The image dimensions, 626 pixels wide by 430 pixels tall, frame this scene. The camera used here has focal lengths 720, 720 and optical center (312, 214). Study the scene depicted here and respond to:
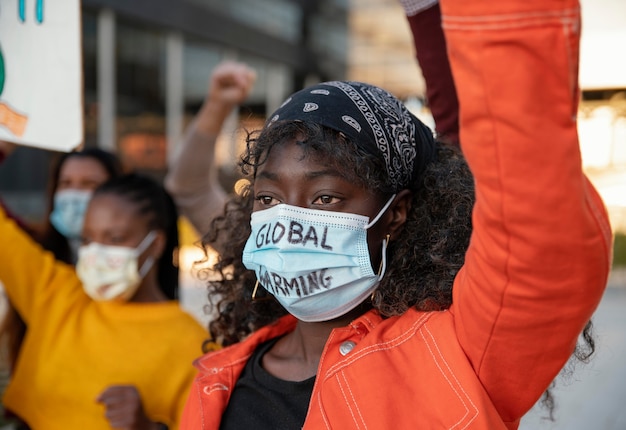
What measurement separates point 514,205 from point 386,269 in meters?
0.61

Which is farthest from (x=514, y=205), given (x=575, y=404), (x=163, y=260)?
(x=575, y=404)

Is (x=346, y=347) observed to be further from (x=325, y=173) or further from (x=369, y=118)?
(x=369, y=118)

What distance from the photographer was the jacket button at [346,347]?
153cm

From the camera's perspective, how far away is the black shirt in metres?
1.60

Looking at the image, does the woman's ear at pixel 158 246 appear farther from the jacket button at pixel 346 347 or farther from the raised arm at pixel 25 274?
the jacket button at pixel 346 347

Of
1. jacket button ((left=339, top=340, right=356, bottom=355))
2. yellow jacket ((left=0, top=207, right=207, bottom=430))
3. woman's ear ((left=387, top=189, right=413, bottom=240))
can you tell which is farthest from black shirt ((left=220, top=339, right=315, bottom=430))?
yellow jacket ((left=0, top=207, right=207, bottom=430))

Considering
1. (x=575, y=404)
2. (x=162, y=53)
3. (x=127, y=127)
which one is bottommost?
(x=575, y=404)

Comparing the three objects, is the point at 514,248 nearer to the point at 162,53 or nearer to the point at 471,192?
the point at 471,192

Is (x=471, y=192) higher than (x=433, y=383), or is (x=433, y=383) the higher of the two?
(x=471, y=192)

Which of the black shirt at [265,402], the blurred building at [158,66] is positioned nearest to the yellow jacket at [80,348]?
the black shirt at [265,402]

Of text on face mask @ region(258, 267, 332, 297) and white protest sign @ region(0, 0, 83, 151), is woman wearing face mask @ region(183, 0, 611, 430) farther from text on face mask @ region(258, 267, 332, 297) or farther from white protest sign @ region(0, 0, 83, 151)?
white protest sign @ region(0, 0, 83, 151)

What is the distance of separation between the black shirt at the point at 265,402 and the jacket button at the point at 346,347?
143 millimetres

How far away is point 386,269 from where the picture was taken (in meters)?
Answer: 1.65

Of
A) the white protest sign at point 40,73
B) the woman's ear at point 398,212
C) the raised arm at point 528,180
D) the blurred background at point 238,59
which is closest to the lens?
the raised arm at point 528,180
